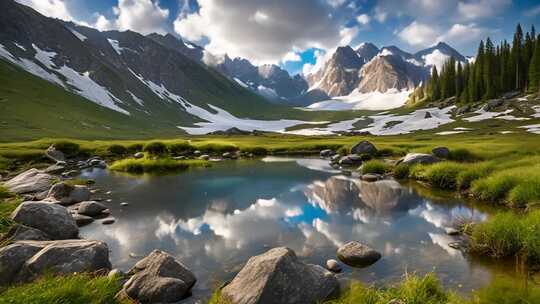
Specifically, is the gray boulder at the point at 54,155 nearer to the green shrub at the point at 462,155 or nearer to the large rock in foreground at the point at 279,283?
the large rock in foreground at the point at 279,283

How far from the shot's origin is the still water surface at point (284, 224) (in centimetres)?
1348

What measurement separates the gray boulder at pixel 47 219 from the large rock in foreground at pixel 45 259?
361 centimetres

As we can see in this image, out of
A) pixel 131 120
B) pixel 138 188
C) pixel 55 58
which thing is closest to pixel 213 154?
pixel 138 188

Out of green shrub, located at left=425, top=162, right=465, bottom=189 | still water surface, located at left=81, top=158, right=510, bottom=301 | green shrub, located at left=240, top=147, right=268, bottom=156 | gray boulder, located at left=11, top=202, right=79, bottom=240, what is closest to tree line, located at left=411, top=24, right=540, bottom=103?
green shrub, located at left=240, top=147, right=268, bottom=156

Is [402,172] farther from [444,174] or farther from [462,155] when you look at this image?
[462,155]

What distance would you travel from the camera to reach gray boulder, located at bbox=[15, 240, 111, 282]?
9883 millimetres

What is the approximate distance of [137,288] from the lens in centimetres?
1048

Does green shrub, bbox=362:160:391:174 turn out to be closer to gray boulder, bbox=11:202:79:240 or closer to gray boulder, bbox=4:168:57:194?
gray boulder, bbox=11:202:79:240

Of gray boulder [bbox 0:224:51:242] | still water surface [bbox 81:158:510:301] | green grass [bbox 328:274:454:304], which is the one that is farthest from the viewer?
still water surface [bbox 81:158:510:301]

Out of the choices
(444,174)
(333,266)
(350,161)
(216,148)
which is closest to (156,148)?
(216,148)

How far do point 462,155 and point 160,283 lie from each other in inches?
1582

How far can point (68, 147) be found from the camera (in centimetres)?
5419

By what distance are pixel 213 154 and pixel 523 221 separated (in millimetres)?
53382

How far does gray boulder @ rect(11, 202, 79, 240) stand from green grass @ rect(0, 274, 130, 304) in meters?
6.84
